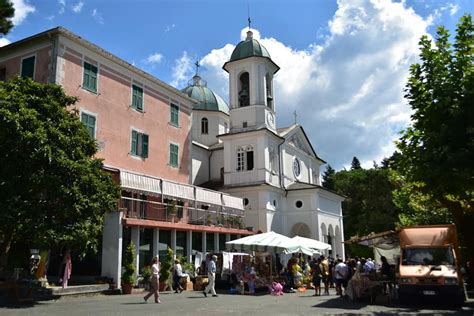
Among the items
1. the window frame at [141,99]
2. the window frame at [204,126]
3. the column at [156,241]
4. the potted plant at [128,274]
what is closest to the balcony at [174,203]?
the column at [156,241]

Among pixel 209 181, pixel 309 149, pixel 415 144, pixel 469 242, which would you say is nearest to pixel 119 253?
pixel 415 144

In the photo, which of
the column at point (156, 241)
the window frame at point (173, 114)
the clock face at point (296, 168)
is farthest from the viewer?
the clock face at point (296, 168)

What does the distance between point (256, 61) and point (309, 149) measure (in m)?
11.0

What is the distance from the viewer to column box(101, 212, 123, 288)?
19.4 metres

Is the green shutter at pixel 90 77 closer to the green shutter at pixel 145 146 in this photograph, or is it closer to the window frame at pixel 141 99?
the window frame at pixel 141 99

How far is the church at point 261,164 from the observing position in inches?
1359

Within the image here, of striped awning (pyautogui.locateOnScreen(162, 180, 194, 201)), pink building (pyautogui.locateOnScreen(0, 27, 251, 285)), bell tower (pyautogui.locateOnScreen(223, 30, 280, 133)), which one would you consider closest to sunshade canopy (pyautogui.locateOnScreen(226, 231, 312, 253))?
pink building (pyautogui.locateOnScreen(0, 27, 251, 285))

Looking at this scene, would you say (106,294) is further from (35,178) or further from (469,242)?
(469,242)

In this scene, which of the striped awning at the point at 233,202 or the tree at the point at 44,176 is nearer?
the tree at the point at 44,176

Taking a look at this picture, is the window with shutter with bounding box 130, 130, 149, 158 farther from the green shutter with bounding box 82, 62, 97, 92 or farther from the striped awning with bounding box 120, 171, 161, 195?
the green shutter with bounding box 82, 62, 97, 92

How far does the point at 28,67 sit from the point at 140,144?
22.4 ft

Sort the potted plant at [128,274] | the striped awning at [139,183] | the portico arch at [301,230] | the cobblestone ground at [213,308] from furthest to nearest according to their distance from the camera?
the portico arch at [301,230], the striped awning at [139,183], the potted plant at [128,274], the cobblestone ground at [213,308]

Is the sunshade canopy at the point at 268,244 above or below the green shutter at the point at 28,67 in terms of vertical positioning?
below

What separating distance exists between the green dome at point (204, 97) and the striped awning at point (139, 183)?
19466 mm
